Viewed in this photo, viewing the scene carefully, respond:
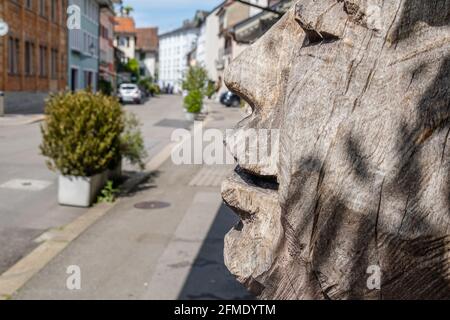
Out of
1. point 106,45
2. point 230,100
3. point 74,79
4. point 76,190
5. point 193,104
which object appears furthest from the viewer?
point 106,45

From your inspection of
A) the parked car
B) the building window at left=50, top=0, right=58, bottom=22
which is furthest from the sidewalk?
the parked car

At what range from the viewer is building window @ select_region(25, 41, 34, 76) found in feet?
100

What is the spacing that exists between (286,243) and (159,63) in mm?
123147

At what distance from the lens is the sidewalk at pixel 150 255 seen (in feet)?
18.7

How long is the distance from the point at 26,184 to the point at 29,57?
22.0 metres

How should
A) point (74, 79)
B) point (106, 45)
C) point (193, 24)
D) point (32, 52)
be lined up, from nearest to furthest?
point (32, 52) → point (74, 79) → point (106, 45) → point (193, 24)

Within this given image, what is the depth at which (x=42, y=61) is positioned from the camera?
1302 inches

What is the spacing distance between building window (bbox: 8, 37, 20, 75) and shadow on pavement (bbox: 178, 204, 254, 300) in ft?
77.3

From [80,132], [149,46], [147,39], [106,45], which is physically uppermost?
[147,39]

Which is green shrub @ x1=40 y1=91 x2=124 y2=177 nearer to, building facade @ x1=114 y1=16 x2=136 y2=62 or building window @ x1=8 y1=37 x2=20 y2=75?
building window @ x1=8 y1=37 x2=20 y2=75

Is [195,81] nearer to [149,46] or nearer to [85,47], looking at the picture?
[85,47]

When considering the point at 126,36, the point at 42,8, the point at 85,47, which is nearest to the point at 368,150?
the point at 42,8

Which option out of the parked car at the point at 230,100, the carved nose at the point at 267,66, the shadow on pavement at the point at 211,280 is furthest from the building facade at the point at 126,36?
the carved nose at the point at 267,66
